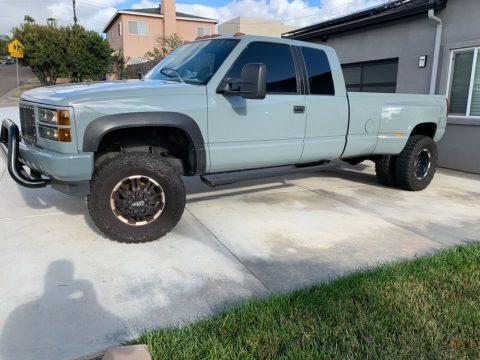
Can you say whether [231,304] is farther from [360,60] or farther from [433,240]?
[360,60]

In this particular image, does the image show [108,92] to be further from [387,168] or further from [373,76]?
[373,76]

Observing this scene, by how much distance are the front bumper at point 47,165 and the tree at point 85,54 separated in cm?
3208

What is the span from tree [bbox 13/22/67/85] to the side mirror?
3264 centimetres

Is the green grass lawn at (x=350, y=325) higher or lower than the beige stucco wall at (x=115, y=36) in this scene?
lower

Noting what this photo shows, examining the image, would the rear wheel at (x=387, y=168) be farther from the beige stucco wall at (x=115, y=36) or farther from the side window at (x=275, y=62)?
the beige stucco wall at (x=115, y=36)

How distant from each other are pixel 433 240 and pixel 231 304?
102 inches

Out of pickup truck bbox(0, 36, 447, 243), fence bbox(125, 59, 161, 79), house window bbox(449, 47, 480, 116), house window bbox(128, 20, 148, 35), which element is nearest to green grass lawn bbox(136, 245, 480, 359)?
pickup truck bbox(0, 36, 447, 243)

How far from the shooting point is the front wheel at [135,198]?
4074mm

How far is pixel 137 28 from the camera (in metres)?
40.6

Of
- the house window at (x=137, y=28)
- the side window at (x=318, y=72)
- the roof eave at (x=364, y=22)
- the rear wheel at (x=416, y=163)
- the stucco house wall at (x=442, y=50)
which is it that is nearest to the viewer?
the side window at (x=318, y=72)

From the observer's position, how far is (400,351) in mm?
2555

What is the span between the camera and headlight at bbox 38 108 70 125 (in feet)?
12.3

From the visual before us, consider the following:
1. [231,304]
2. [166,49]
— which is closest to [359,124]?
[231,304]

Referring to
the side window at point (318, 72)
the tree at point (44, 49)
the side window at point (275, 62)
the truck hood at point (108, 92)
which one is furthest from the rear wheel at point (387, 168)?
the tree at point (44, 49)
